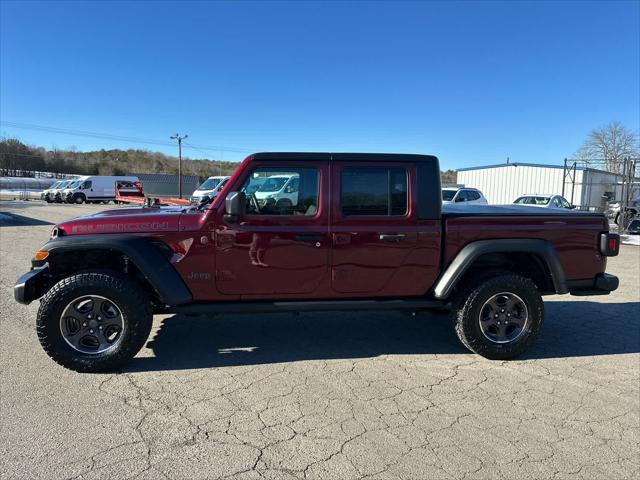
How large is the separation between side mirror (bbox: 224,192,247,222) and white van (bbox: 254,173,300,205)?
0.25m

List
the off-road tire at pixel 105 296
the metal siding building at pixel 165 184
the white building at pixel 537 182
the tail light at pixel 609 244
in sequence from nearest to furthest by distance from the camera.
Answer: the off-road tire at pixel 105 296 < the tail light at pixel 609 244 < the white building at pixel 537 182 < the metal siding building at pixel 165 184

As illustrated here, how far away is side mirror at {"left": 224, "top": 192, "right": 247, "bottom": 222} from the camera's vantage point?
3.79 meters

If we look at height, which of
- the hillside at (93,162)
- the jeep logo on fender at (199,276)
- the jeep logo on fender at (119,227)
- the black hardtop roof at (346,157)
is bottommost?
the jeep logo on fender at (199,276)

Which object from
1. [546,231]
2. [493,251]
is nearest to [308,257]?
[493,251]

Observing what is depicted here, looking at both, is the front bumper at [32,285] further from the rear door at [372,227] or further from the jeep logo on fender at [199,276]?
the rear door at [372,227]

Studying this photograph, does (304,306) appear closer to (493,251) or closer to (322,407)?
(322,407)

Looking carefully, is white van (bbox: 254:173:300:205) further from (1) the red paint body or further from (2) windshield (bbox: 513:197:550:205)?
(2) windshield (bbox: 513:197:550:205)

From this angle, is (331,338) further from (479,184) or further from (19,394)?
(479,184)

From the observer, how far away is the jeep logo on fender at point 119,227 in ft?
12.8

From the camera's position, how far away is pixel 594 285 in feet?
15.0

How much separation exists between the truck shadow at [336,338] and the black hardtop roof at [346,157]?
170 centimetres

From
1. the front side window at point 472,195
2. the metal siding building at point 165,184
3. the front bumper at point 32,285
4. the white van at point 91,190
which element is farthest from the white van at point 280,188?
the metal siding building at point 165,184

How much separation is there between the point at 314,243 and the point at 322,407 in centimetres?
140

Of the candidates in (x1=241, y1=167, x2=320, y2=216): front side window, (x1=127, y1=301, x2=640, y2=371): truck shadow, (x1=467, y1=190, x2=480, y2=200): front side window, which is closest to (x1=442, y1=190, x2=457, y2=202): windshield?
(x1=467, y1=190, x2=480, y2=200): front side window
